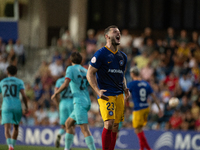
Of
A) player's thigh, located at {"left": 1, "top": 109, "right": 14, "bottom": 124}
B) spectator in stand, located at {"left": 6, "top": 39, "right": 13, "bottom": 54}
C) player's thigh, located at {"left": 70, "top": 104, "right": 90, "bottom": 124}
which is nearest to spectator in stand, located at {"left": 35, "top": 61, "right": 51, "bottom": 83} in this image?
spectator in stand, located at {"left": 6, "top": 39, "right": 13, "bottom": 54}

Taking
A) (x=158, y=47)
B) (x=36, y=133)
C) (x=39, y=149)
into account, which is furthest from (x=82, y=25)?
(x=39, y=149)

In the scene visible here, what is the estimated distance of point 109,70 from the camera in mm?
7746

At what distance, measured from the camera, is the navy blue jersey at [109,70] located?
303 inches

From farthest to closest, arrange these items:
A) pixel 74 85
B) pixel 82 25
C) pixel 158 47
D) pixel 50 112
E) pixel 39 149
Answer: pixel 82 25, pixel 158 47, pixel 50 112, pixel 39 149, pixel 74 85

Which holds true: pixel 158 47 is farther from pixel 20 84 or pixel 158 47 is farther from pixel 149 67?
pixel 20 84

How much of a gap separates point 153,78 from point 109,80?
1007 centimetres

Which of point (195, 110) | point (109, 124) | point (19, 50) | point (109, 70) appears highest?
point (109, 70)


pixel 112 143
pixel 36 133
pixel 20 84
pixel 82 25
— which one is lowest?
pixel 36 133

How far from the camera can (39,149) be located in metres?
12.6

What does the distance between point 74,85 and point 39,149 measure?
13.6 ft

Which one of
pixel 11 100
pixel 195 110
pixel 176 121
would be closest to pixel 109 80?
pixel 11 100

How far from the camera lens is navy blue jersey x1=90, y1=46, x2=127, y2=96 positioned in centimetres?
769

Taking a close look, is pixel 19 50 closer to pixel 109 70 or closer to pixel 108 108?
pixel 109 70

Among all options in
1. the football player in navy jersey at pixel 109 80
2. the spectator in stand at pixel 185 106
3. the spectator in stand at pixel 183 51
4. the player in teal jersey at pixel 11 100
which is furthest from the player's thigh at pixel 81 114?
the spectator in stand at pixel 183 51
